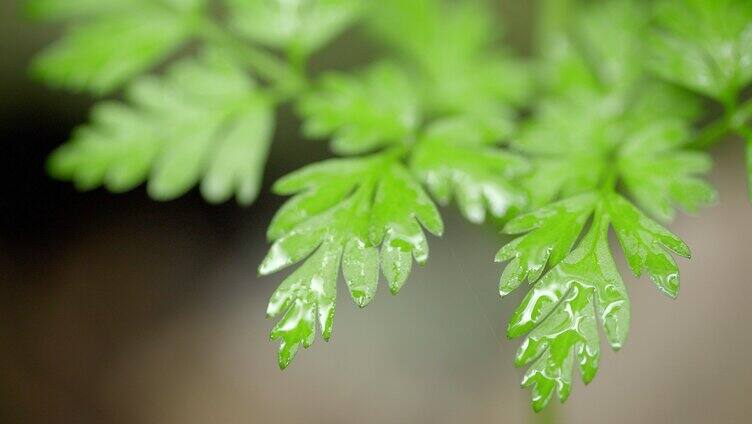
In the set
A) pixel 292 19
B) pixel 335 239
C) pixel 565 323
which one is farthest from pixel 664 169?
pixel 292 19

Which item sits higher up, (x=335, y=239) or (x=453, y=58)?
(x=453, y=58)

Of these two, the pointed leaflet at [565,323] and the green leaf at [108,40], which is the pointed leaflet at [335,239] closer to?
the pointed leaflet at [565,323]

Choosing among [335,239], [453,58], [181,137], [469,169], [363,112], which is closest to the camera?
[335,239]

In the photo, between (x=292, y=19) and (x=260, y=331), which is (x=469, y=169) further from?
(x=260, y=331)

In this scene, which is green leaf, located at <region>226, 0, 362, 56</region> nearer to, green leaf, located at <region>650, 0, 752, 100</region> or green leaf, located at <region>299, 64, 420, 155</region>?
green leaf, located at <region>299, 64, 420, 155</region>

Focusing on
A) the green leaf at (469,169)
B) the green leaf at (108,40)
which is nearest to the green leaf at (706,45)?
the green leaf at (469,169)

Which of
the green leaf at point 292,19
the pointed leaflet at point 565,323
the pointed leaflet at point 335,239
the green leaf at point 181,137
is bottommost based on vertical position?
the pointed leaflet at point 565,323

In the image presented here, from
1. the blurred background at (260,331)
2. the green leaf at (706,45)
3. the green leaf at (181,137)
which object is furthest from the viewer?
the blurred background at (260,331)

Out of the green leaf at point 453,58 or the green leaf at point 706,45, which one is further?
the green leaf at point 453,58
